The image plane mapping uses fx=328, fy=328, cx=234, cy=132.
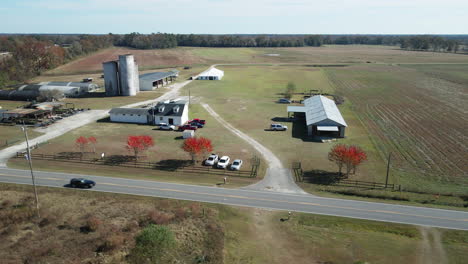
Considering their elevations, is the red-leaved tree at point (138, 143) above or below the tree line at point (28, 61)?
below

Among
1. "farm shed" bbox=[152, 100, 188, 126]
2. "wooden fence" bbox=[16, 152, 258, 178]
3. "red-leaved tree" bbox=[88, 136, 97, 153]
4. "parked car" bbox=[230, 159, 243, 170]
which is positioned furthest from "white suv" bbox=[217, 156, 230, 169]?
"farm shed" bbox=[152, 100, 188, 126]

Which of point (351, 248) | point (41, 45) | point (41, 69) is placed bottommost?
point (351, 248)

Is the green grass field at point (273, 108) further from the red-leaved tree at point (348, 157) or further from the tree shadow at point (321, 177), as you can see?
the red-leaved tree at point (348, 157)

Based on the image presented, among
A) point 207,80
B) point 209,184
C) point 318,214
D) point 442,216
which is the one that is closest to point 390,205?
point 442,216

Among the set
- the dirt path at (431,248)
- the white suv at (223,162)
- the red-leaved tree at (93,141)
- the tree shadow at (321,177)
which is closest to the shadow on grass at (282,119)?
the white suv at (223,162)

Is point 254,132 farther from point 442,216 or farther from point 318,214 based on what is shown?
point 442,216

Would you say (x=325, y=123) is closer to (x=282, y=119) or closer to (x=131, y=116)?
(x=282, y=119)
